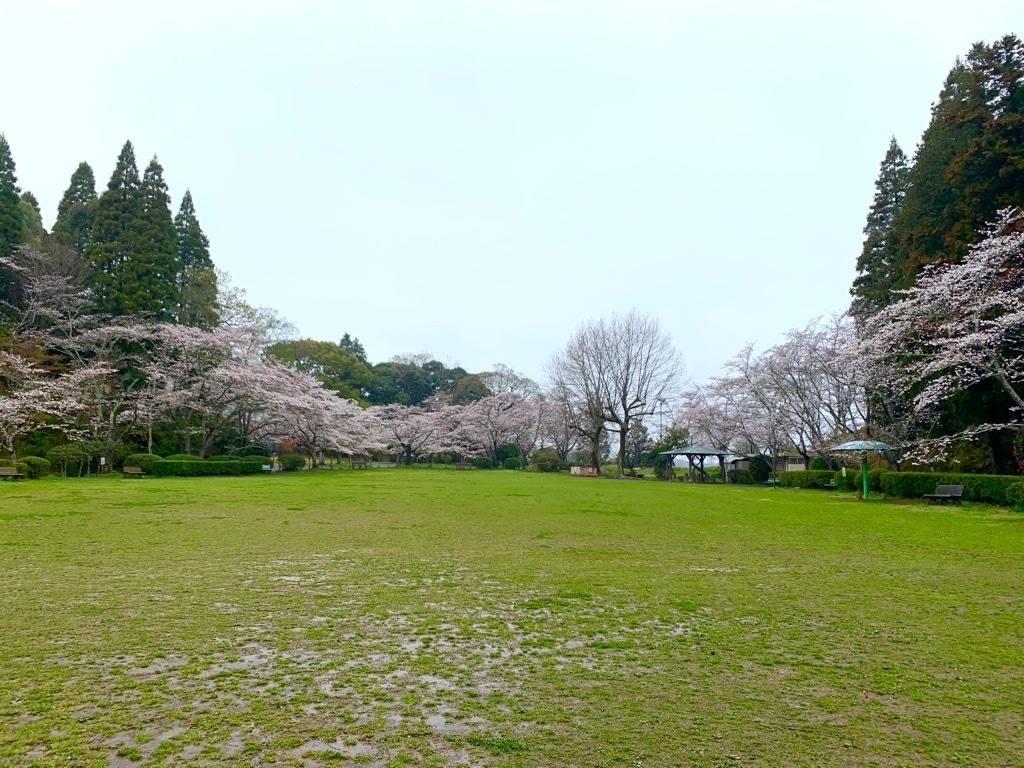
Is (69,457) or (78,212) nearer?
(69,457)

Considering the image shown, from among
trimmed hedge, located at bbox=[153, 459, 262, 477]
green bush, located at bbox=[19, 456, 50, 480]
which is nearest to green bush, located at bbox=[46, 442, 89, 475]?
green bush, located at bbox=[19, 456, 50, 480]

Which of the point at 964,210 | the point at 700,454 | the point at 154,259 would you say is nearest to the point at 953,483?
the point at 964,210

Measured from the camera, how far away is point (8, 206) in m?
29.4

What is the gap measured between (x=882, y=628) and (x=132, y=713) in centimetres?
518

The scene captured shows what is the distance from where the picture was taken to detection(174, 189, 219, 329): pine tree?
108ft

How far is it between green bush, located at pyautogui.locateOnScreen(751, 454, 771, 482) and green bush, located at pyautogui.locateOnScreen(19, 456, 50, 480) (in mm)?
31716

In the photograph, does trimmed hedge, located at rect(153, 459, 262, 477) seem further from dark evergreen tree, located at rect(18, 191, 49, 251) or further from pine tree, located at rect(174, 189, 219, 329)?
dark evergreen tree, located at rect(18, 191, 49, 251)

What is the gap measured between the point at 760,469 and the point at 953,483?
15.3m

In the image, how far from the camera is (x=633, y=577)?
673 cm

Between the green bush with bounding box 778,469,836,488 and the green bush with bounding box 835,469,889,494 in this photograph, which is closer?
the green bush with bounding box 835,469,889,494

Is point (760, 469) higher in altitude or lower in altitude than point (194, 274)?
lower

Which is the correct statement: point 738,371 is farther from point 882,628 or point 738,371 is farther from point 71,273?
point 71,273

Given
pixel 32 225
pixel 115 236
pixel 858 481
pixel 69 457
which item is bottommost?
pixel 69 457

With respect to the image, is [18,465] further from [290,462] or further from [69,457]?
[290,462]
